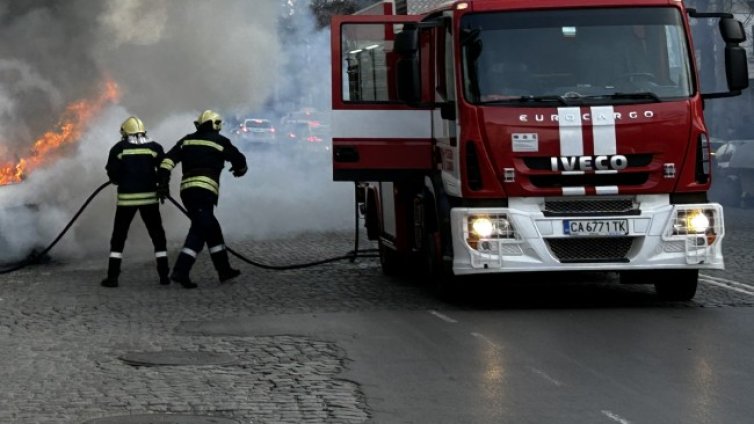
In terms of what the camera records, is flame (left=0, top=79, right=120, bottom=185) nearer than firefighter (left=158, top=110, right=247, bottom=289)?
No

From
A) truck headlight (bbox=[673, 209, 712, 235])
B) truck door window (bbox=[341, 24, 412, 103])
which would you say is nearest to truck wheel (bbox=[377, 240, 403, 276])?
truck door window (bbox=[341, 24, 412, 103])

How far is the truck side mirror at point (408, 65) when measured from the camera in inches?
479

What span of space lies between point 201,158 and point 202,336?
13.9ft

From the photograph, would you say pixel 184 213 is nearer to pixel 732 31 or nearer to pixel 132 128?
pixel 132 128

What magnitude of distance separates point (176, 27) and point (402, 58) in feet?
36.1

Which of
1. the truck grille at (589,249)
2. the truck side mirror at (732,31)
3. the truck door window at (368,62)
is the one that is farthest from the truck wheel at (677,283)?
the truck door window at (368,62)

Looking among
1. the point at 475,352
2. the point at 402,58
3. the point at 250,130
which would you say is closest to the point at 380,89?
the point at 402,58

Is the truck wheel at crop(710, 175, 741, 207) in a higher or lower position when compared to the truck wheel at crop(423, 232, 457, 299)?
lower

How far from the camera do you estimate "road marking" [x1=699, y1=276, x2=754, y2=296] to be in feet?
44.4

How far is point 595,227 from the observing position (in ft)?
39.0

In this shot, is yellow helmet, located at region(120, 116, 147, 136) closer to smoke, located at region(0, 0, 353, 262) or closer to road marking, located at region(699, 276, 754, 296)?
smoke, located at region(0, 0, 353, 262)

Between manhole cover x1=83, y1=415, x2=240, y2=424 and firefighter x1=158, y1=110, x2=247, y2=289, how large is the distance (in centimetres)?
712

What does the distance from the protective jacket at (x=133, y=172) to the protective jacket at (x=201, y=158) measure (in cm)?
23

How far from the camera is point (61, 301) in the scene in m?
13.6
